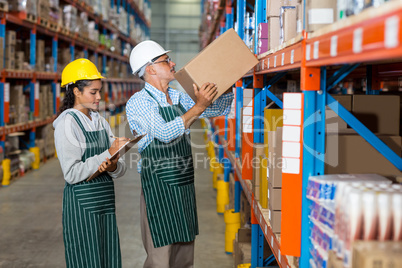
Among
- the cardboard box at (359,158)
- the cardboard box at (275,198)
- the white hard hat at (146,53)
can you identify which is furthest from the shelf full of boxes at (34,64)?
the cardboard box at (359,158)

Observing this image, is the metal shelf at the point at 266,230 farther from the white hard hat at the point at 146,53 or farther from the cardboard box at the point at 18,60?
the cardboard box at the point at 18,60

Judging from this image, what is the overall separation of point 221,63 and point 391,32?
1745mm

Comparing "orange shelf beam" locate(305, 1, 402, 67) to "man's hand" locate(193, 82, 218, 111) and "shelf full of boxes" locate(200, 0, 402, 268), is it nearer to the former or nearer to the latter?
"shelf full of boxes" locate(200, 0, 402, 268)

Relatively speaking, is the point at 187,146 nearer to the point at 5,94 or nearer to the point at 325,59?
the point at 325,59

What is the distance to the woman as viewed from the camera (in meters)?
2.73

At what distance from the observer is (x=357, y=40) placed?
3.63 ft

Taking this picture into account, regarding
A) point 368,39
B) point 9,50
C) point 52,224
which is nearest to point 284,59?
point 368,39

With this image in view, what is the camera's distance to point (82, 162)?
2764 mm

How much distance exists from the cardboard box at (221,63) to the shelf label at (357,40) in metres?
1.51

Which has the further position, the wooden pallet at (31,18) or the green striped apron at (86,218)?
the wooden pallet at (31,18)

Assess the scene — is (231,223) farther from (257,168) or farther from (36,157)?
(36,157)

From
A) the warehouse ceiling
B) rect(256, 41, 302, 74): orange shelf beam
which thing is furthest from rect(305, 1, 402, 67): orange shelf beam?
the warehouse ceiling

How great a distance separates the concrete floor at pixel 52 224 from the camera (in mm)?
4383

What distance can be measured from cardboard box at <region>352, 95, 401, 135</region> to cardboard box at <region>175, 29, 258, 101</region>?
25.5 inches
